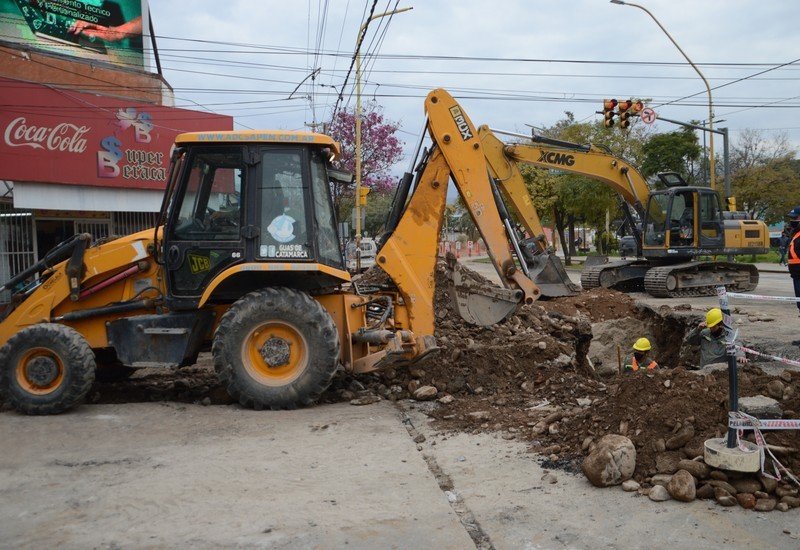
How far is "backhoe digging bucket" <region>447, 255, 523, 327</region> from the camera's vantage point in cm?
833

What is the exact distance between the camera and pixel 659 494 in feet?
14.7

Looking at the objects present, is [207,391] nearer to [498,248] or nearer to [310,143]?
[310,143]

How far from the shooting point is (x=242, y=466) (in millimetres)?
5371

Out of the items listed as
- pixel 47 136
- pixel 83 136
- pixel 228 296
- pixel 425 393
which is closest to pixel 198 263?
pixel 228 296

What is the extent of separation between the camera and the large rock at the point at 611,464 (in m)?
4.72

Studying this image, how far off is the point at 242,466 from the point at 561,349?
4675 millimetres

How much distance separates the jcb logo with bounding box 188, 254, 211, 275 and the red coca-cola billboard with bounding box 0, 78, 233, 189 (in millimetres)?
10145

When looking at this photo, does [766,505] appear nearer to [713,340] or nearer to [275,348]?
[713,340]

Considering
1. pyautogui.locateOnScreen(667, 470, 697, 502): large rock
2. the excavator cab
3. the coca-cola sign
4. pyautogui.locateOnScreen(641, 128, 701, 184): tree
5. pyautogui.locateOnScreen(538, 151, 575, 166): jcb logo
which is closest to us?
pyautogui.locateOnScreen(667, 470, 697, 502): large rock

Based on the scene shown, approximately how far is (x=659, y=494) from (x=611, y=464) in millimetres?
363

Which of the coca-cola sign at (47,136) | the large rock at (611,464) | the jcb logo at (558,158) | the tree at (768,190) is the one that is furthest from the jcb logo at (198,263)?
the tree at (768,190)

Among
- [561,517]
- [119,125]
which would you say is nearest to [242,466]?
[561,517]

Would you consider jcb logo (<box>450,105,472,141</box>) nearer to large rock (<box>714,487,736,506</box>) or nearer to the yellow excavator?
large rock (<box>714,487,736,506</box>)

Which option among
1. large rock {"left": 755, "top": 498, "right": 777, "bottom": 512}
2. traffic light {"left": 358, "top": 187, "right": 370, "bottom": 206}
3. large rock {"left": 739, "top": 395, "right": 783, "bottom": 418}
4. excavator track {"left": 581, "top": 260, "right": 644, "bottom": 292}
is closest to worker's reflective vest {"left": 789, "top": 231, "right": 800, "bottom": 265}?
large rock {"left": 739, "top": 395, "right": 783, "bottom": 418}
